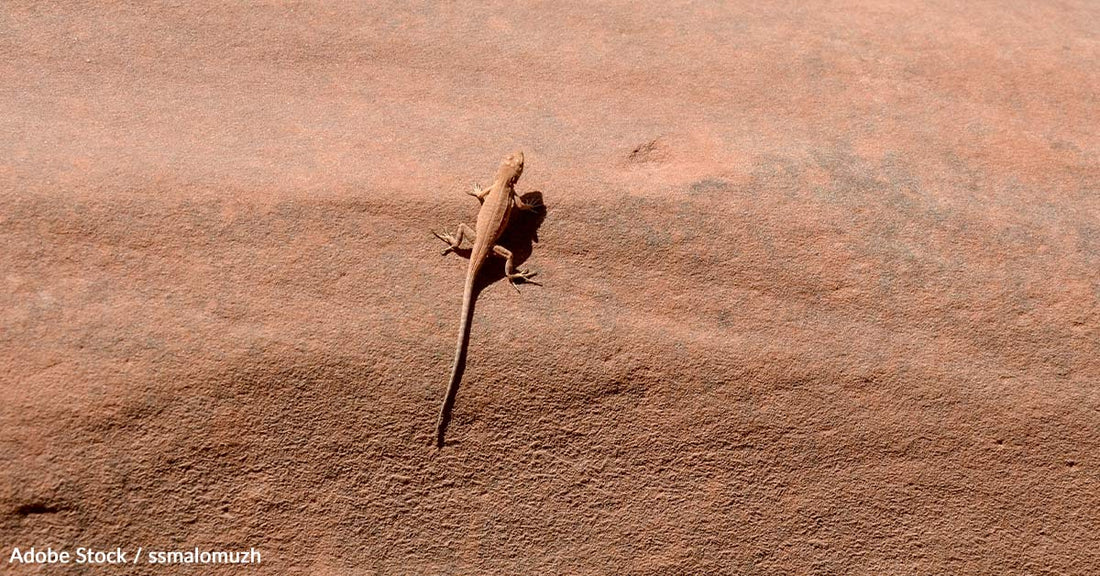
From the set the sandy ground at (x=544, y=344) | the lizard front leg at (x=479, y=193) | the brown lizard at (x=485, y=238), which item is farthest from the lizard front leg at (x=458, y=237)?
the lizard front leg at (x=479, y=193)

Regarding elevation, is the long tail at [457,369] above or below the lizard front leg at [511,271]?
below

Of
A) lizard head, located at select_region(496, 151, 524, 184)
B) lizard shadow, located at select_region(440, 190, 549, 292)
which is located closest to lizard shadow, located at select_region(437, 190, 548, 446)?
lizard shadow, located at select_region(440, 190, 549, 292)

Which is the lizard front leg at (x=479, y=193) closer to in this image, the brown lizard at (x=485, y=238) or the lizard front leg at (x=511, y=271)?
the brown lizard at (x=485, y=238)

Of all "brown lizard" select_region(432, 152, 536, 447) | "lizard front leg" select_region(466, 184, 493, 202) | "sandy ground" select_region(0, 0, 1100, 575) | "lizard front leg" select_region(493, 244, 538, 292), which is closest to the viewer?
"sandy ground" select_region(0, 0, 1100, 575)

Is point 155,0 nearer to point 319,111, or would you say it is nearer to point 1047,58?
point 319,111

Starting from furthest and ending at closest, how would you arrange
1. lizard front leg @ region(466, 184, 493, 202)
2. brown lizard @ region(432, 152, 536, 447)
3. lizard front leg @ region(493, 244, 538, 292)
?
1. lizard front leg @ region(466, 184, 493, 202)
2. lizard front leg @ region(493, 244, 538, 292)
3. brown lizard @ region(432, 152, 536, 447)

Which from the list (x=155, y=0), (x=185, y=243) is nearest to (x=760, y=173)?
(x=185, y=243)

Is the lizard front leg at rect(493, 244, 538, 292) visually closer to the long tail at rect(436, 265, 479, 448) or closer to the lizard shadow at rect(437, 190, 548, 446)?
the lizard shadow at rect(437, 190, 548, 446)

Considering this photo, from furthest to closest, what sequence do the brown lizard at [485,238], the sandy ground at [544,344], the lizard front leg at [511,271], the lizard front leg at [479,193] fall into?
the lizard front leg at [479,193] < the lizard front leg at [511,271] < the brown lizard at [485,238] < the sandy ground at [544,344]

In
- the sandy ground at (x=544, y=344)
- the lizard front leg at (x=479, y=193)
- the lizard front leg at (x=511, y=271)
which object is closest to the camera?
the sandy ground at (x=544, y=344)

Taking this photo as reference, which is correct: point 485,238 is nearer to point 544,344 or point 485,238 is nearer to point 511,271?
point 511,271
